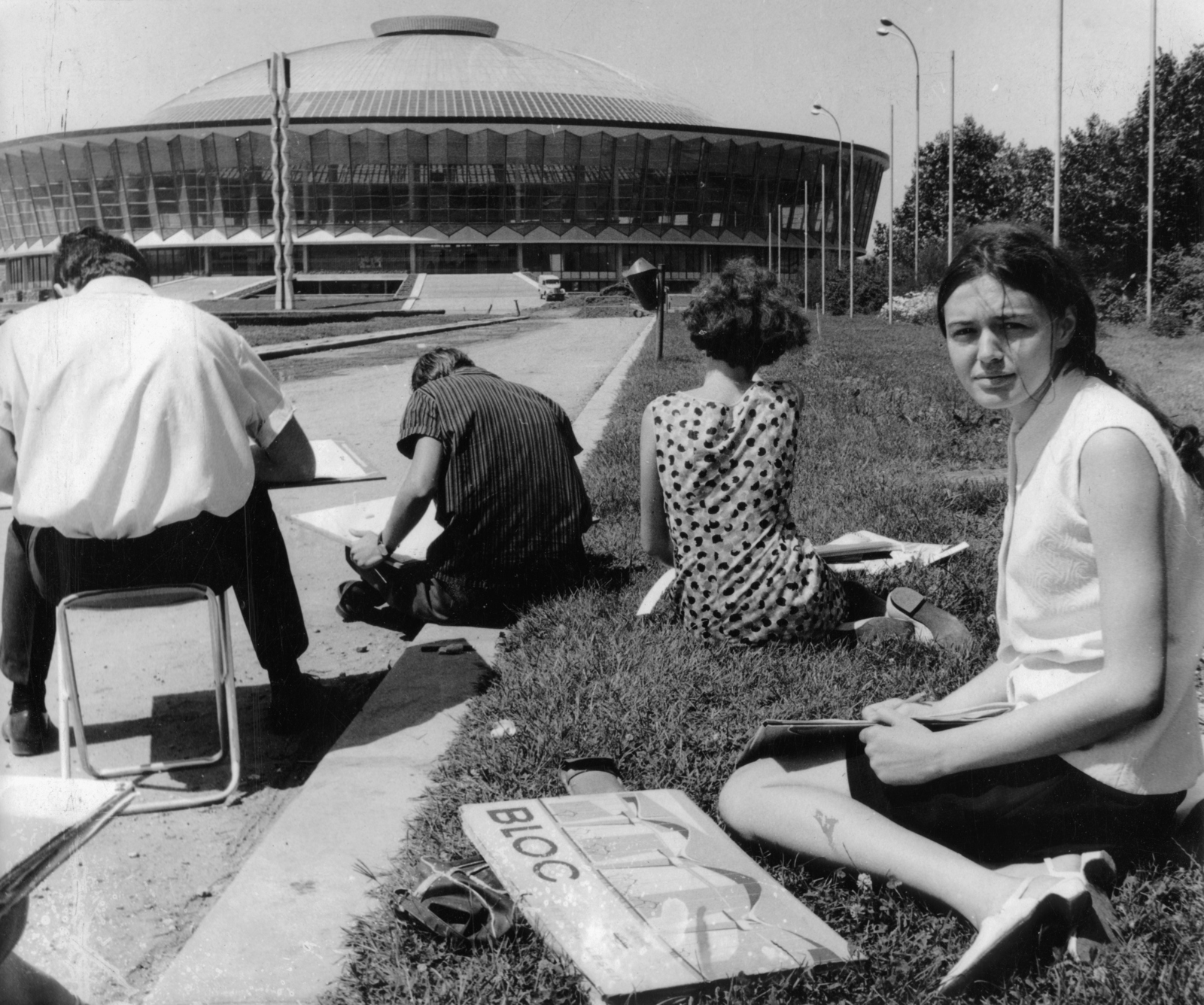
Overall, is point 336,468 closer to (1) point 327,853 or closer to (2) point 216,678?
(2) point 216,678

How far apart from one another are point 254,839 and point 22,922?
4.79 ft

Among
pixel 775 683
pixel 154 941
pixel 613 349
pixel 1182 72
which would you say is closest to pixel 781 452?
pixel 775 683

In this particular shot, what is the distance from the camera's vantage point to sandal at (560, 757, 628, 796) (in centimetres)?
291

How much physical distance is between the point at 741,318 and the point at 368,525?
76.9 inches

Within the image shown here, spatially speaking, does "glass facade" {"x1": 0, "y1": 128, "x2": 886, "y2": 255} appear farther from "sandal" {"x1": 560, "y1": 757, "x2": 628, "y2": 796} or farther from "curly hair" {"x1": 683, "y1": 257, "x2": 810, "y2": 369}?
"sandal" {"x1": 560, "y1": 757, "x2": 628, "y2": 796}

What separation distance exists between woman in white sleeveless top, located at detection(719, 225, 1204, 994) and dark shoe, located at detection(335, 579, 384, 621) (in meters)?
2.81

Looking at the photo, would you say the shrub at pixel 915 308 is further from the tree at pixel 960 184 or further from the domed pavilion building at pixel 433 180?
the domed pavilion building at pixel 433 180

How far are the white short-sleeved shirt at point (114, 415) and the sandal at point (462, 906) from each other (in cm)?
144

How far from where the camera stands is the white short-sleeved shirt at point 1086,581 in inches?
83.4

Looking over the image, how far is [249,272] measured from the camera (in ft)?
284

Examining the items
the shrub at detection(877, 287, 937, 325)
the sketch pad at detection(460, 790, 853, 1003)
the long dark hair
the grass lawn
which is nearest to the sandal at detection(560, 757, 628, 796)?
the grass lawn

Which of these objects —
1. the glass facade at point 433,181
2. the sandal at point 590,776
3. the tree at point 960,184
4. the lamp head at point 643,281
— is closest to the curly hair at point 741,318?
the sandal at point 590,776

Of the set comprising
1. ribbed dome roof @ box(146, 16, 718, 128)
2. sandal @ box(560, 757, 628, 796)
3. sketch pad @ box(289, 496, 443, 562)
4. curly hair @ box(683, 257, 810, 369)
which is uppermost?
ribbed dome roof @ box(146, 16, 718, 128)

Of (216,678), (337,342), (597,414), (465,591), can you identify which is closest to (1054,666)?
(216,678)
